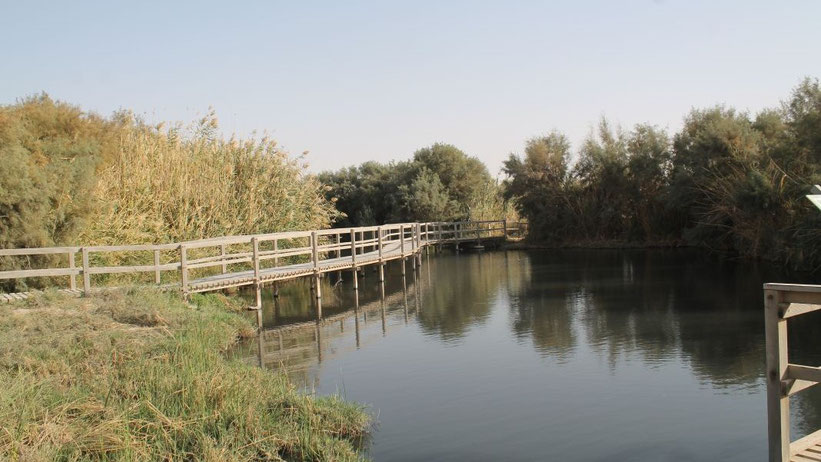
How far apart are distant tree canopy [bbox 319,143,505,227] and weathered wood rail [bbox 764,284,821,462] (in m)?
31.5

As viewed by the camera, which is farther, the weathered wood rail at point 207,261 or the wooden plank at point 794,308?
the weathered wood rail at point 207,261

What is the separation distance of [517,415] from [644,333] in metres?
4.91

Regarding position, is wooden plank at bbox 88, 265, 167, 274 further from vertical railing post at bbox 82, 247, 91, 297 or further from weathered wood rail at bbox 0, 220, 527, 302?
vertical railing post at bbox 82, 247, 91, 297

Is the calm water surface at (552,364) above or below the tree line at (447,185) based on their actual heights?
below

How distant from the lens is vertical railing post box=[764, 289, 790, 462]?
16.0 ft

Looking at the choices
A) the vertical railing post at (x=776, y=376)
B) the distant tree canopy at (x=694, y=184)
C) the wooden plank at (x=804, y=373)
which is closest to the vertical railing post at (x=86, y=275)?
the vertical railing post at (x=776, y=376)

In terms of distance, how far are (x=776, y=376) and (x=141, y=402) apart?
16.8ft

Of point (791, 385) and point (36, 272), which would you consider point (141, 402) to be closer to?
point (791, 385)

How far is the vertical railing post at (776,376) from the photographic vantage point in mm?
4891

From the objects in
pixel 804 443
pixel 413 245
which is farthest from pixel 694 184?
pixel 804 443

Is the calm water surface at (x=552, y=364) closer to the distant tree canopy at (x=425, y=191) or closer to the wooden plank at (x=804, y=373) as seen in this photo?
the wooden plank at (x=804, y=373)

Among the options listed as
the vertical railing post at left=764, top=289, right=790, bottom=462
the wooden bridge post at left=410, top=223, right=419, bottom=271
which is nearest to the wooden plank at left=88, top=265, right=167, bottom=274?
the vertical railing post at left=764, top=289, right=790, bottom=462

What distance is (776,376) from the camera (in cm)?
498

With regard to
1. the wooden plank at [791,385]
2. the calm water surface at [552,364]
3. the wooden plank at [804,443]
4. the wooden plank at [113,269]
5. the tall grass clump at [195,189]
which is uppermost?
the tall grass clump at [195,189]
